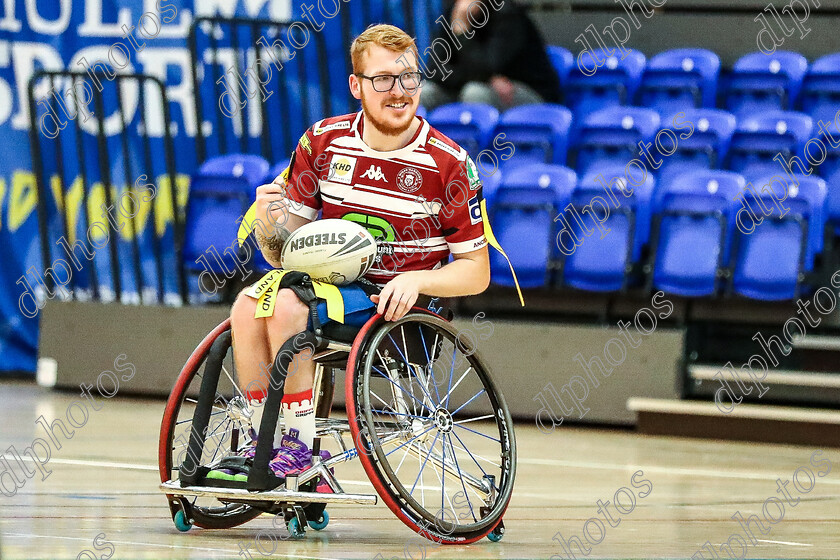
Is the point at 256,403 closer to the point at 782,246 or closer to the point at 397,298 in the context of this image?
the point at 397,298

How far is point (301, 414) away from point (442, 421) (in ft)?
1.08

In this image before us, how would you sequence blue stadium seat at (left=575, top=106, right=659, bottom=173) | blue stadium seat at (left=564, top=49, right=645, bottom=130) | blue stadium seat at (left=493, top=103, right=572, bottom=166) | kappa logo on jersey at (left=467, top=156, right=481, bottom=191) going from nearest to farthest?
kappa logo on jersey at (left=467, top=156, right=481, bottom=191), blue stadium seat at (left=575, top=106, right=659, bottom=173), blue stadium seat at (left=493, top=103, right=572, bottom=166), blue stadium seat at (left=564, top=49, right=645, bottom=130)

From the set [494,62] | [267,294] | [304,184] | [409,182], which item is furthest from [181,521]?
[494,62]

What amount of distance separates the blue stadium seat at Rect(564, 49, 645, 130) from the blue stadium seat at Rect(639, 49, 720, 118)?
9 centimetres

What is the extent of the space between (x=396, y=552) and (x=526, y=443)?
2.65 metres

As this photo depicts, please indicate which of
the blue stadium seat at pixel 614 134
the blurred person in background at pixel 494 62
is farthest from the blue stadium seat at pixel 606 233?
the blurred person in background at pixel 494 62

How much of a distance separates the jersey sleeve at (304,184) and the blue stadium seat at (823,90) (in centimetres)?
431

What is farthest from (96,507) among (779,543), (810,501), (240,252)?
(240,252)

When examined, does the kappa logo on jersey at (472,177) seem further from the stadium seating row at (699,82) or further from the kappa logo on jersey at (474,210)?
the stadium seating row at (699,82)

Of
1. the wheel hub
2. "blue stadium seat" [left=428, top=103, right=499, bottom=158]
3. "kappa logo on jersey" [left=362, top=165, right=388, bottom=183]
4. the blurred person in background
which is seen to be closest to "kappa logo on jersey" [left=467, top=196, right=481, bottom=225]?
"kappa logo on jersey" [left=362, top=165, right=388, bottom=183]

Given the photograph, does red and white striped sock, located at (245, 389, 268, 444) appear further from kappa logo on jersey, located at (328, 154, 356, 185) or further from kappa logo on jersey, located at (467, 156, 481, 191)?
kappa logo on jersey, located at (467, 156, 481, 191)

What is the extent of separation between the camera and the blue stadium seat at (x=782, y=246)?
5.59 m

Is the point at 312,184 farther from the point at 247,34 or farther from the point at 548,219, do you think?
the point at 247,34

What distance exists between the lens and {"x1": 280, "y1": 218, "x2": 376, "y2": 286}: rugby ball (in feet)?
9.06
